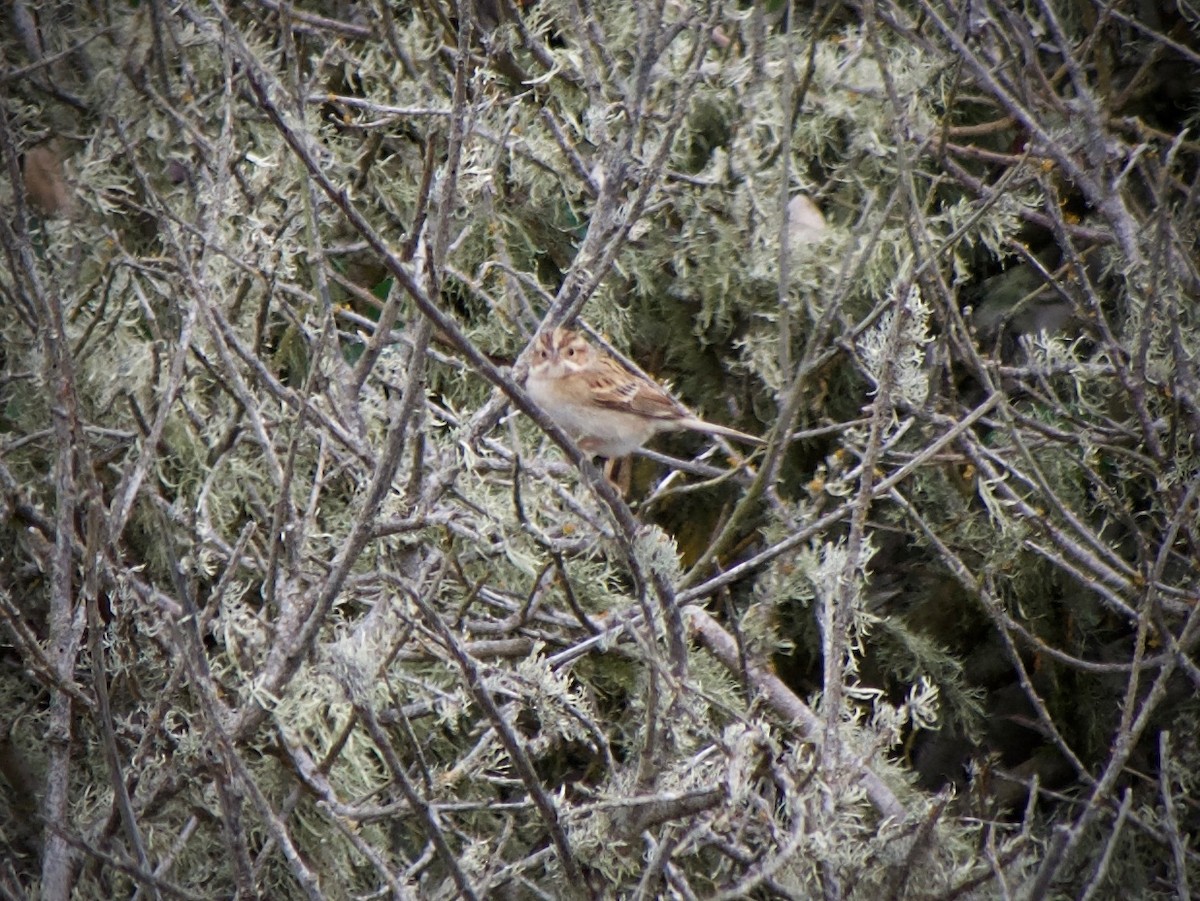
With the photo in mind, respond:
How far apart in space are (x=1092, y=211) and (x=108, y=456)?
3.08 meters

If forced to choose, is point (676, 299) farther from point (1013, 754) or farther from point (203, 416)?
point (1013, 754)

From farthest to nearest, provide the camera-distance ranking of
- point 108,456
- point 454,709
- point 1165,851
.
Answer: point 108,456 < point 1165,851 < point 454,709

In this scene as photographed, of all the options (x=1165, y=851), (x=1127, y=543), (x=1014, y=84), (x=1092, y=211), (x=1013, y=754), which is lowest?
(x=1013, y=754)

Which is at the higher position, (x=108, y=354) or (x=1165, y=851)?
(x=108, y=354)

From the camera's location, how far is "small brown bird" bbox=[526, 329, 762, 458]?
3.64m

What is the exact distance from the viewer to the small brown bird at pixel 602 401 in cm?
364

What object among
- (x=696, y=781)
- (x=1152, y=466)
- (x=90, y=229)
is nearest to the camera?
(x=696, y=781)

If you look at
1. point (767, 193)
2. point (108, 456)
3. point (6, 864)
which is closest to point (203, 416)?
point (108, 456)

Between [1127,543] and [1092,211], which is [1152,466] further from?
[1092,211]

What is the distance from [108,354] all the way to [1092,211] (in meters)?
3.04

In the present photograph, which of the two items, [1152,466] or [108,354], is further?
[108,354]

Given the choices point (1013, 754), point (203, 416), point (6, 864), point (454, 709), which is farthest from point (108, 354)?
point (1013, 754)

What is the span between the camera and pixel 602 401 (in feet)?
12.3

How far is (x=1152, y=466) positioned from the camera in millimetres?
3062
